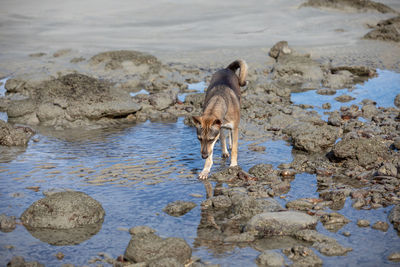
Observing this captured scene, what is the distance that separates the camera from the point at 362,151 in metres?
9.97

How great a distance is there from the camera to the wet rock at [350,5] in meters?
32.7

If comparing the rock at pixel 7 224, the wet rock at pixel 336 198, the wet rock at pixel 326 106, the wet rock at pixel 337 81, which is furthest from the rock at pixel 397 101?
the rock at pixel 7 224

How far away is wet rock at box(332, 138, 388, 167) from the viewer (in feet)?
32.4

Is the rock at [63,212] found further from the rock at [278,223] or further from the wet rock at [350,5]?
the wet rock at [350,5]

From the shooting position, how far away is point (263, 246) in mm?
6609

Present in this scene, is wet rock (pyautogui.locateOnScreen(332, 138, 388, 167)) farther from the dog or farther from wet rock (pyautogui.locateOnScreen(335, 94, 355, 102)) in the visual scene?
wet rock (pyautogui.locateOnScreen(335, 94, 355, 102))

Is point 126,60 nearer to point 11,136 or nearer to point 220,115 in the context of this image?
A: point 11,136

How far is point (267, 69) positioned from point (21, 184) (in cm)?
1432

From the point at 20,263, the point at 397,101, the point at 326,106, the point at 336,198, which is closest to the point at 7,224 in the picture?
the point at 20,263

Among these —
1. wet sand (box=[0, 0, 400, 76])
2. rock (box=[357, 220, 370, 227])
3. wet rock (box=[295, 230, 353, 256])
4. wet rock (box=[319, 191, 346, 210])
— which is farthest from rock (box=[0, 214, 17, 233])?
wet sand (box=[0, 0, 400, 76])

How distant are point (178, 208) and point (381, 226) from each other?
317 centimetres

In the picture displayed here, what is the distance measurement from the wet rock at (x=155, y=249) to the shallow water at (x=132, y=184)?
0.26 metres

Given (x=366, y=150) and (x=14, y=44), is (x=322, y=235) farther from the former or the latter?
(x=14, y=44)

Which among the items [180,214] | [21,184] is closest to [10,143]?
[21,184]
